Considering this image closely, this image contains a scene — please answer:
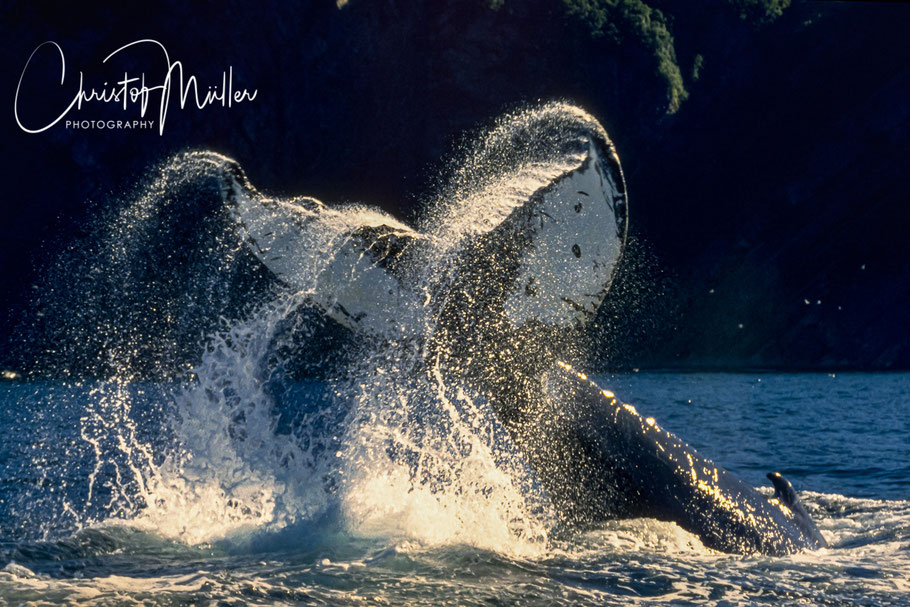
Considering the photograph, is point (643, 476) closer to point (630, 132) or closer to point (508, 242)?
point (508, 242)

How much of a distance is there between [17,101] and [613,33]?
39.2 metres

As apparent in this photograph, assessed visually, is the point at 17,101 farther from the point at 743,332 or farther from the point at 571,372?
the point at 571,372

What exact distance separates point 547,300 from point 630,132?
61.3 meters

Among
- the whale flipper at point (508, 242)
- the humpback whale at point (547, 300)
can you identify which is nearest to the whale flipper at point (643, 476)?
the humpback whale at point (547, 300)

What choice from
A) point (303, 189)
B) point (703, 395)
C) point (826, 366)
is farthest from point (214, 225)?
point (826, 366)

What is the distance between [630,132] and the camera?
6669 centimetres

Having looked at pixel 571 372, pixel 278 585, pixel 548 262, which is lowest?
pixel 278 585

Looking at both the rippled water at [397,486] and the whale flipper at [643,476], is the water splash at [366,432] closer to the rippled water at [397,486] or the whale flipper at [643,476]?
the rippled water at [397,486]

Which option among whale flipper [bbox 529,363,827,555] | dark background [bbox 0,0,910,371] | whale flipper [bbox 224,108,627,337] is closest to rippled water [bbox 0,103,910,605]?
whale flipper [bbox 224,108,627,337]

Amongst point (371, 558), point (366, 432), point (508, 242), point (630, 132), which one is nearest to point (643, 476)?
point (371, 558)

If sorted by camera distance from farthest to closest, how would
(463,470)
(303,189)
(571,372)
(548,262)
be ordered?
(303,189), (463,470), (548,262), (571,372)

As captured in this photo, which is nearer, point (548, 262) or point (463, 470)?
point (548, 262)

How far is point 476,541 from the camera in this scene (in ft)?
23.9

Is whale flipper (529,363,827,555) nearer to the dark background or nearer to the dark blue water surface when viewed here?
the dark blue water surface
